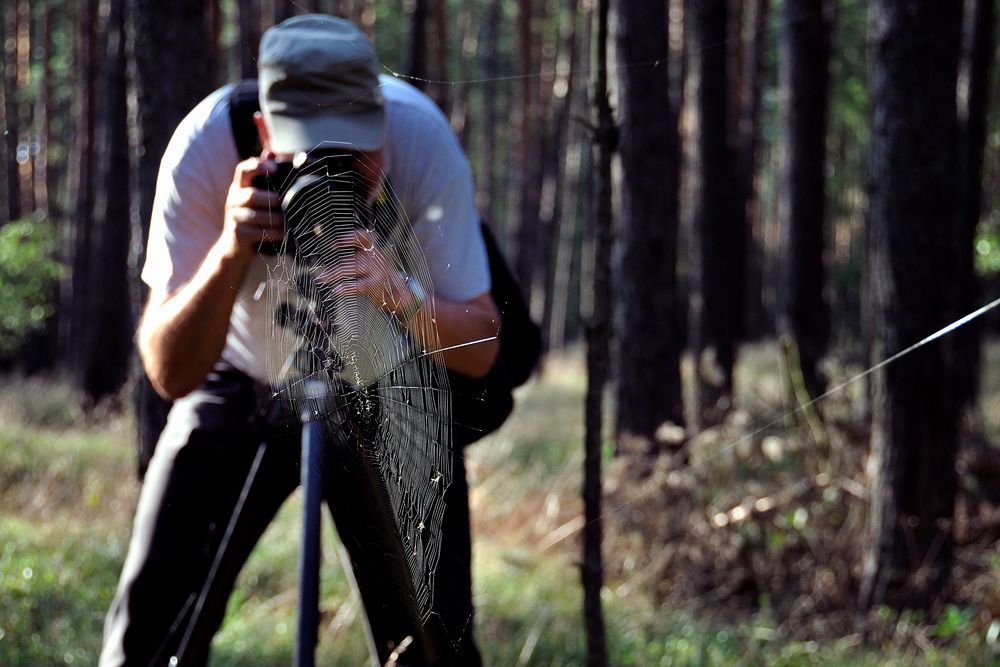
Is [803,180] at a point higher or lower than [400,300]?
lower

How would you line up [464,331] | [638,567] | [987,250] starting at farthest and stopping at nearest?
[987,250]
[638,567]
[464,331]

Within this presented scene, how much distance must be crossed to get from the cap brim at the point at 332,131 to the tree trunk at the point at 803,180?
932 centimetres

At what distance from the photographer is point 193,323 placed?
5.94 ft

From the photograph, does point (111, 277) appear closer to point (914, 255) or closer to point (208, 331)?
point (914, 255)

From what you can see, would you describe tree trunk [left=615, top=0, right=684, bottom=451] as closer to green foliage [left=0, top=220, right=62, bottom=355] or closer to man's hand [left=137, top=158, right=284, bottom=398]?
green foliage [left=0, top=220, right=62, bottom=355]

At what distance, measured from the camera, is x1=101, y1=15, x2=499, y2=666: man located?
157 centimetres

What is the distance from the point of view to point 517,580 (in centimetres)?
511

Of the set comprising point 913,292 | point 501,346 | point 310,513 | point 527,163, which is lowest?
point 527,163

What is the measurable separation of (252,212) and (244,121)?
1.17 feet

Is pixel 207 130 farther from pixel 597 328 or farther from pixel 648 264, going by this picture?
pixel 648 264

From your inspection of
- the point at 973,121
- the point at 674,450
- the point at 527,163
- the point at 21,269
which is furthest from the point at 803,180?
the point at 527,163

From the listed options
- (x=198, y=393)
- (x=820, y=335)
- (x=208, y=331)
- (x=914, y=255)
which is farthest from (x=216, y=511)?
(x=820, y=335)

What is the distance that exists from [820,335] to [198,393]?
944 centimetres

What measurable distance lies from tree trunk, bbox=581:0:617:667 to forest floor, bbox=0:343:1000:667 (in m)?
0.85
